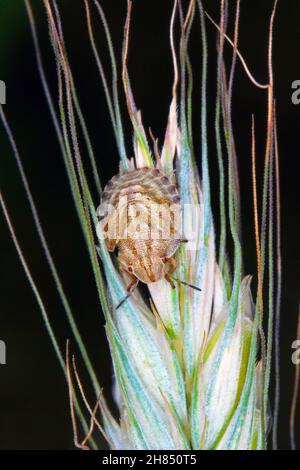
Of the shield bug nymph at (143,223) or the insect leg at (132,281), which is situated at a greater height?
the shield bug nymph at (143,223)

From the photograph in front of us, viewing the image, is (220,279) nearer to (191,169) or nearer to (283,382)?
(191,169)
